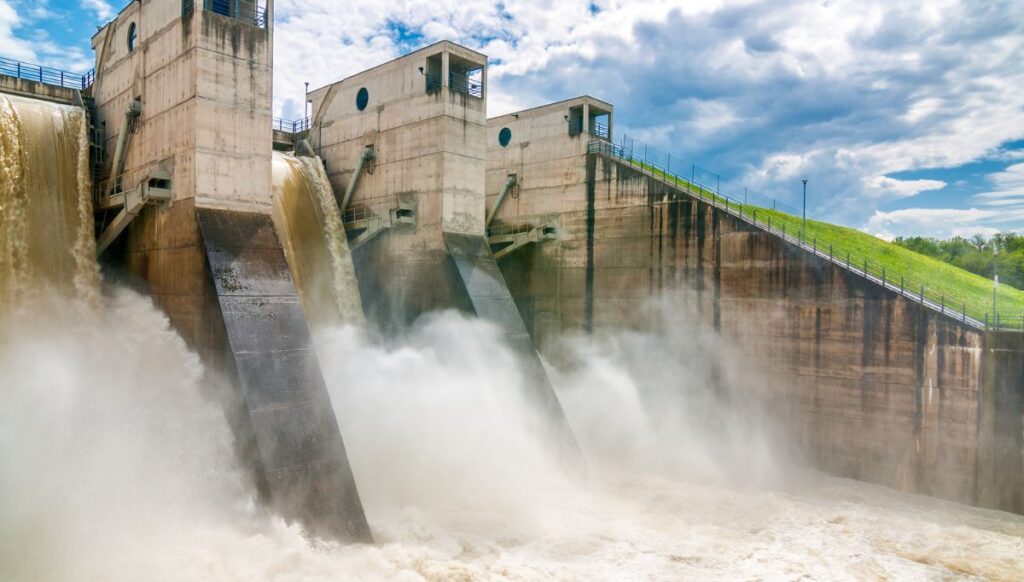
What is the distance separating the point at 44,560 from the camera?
1008 cm

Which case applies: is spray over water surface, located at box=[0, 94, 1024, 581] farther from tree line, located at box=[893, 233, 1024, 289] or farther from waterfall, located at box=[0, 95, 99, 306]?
tree line, located at box=[893, 233, 1024, 289]

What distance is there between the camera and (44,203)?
15391 mm

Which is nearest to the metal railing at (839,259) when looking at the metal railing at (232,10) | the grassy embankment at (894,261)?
the grassy embankment at (894,261)

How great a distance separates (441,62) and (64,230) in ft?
36.2

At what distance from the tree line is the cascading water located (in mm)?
32067

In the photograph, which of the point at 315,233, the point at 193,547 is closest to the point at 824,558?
the point at 193,547

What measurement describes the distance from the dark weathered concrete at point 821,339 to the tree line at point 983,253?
2173 cm

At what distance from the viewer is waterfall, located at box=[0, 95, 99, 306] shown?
1461cm

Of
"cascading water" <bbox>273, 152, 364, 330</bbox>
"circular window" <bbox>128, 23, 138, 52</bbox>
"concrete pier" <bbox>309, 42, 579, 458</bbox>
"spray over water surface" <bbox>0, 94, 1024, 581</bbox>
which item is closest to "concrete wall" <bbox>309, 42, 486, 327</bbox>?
"concrete pier" <bbox>309, 42, 579, 458</bbox>

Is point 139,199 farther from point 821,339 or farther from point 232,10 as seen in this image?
point 821,339

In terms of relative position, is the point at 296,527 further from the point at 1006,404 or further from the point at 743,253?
the point at 1006,404

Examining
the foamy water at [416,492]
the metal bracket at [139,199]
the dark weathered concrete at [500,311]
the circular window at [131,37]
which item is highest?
the circular window at [131,37]

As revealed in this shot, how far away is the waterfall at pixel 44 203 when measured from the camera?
14.6m

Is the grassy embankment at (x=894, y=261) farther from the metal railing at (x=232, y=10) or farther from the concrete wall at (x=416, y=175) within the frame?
the metal railing at (x=232, y=10)
